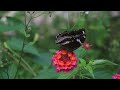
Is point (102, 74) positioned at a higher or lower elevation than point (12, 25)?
lower

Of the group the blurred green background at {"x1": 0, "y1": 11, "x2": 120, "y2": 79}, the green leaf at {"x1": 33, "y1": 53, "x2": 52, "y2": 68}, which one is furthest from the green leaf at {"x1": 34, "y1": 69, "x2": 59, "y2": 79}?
the green leaf at {"x1": 33, "y1": 53, "x2": 52, "y2": 68}

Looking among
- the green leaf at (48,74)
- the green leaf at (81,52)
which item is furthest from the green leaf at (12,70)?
the green leaf at (81,52)

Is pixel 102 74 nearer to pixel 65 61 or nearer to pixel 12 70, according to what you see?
pixel 65 61

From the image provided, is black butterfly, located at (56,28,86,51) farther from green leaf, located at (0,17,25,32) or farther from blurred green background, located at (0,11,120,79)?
green leaf, located at (0,17,25,32)

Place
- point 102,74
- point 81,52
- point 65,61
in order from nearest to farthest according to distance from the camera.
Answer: point 65,61
point 81,52
point 102,74

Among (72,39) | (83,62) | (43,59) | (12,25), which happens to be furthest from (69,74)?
(43,59)
